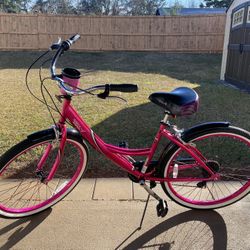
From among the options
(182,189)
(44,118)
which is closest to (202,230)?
(182,189)

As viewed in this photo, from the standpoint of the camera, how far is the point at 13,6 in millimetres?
34969

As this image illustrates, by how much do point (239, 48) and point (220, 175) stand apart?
6186 mm

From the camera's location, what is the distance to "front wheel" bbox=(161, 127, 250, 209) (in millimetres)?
2580

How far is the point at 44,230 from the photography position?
255 centimetres

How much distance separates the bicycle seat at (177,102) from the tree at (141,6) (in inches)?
1338

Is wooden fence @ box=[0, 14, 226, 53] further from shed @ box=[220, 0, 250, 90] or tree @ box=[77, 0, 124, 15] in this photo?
tree @ box=[77, 0, 124, 15]

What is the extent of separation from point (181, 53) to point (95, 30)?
4251 millimetres

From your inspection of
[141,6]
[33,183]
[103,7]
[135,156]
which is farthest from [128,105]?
[141,6]

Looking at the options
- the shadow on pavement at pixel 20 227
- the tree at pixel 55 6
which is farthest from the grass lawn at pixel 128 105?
the tree at pixel 55 6

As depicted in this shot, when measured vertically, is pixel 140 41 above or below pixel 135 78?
above

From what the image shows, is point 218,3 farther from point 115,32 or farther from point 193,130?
point 193,130

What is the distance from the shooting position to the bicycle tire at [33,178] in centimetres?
240

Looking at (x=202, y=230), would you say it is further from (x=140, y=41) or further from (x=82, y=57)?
(x=140, y=41)

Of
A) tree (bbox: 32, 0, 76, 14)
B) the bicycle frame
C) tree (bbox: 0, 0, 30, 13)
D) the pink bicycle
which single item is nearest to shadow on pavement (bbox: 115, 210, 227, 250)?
the pink bicycle
